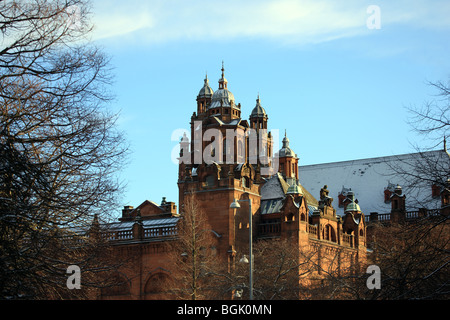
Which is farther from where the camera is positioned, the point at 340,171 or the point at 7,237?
the point at 340,171

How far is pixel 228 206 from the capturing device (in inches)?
2849

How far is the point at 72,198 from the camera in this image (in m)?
23.8

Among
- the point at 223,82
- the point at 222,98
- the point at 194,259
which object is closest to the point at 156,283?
the point at 194,259

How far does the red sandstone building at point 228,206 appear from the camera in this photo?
72625mm

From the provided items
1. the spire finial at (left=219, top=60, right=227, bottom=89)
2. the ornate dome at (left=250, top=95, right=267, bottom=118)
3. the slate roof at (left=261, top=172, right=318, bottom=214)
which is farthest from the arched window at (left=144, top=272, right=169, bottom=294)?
the ornate dome at (left=250, top=95, right=267, bottom=118)

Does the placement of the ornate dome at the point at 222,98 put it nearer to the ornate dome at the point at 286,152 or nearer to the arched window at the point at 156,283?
the ornate dome at the point at 286,152

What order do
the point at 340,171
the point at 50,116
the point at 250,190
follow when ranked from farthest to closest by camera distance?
the point at 340,171
the point at 250,190
the point at 50,116

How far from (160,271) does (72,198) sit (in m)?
49.5

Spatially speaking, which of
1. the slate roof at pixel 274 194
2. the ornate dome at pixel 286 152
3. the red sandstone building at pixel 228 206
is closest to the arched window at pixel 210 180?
the red sandstone building at pixel 228 206

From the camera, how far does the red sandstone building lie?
238 ft

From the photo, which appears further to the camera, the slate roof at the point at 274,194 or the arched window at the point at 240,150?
the arched window at the point at 240,150

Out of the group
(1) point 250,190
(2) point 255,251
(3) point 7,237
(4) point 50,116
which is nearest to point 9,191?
(3) point 7,237
